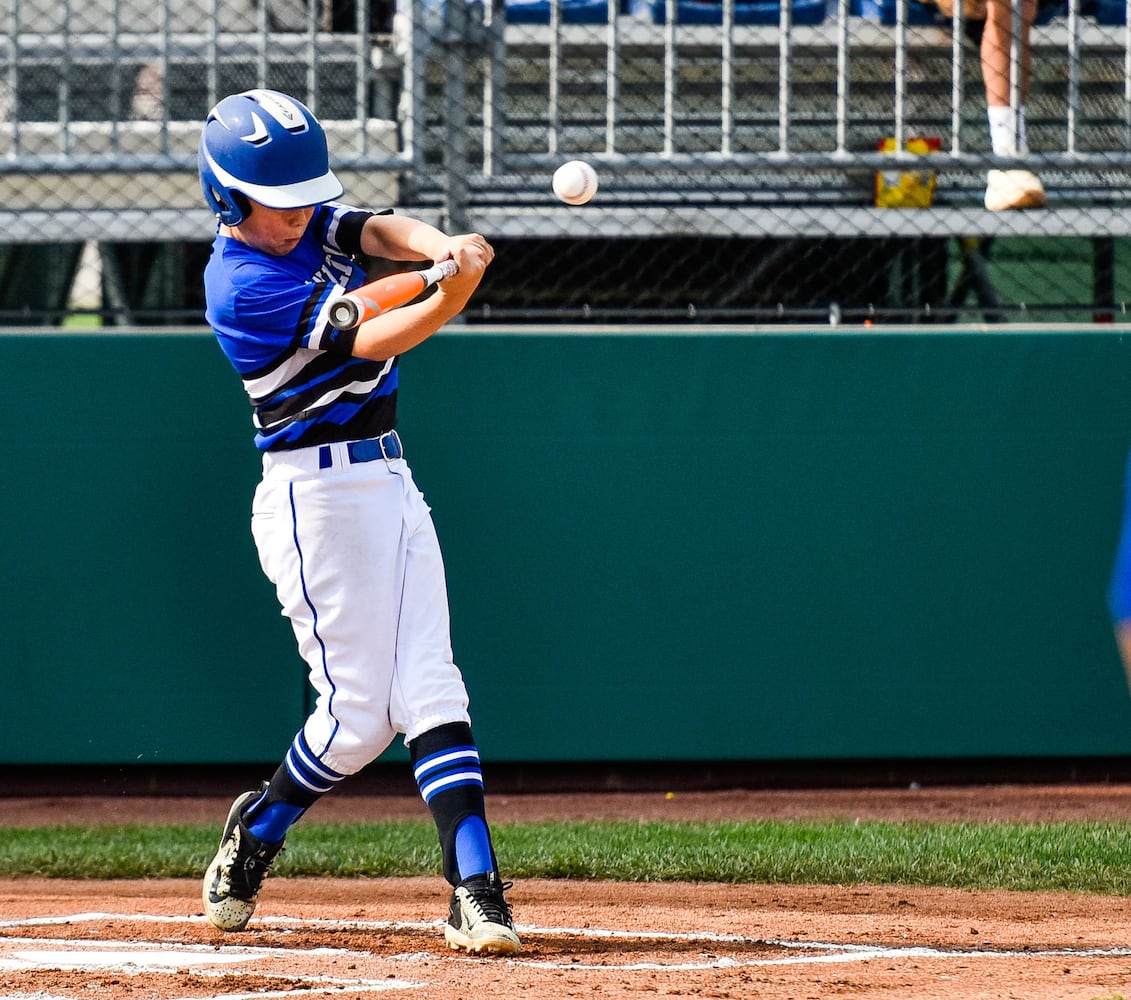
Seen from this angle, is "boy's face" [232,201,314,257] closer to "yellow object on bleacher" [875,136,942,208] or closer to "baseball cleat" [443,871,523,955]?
"baseball cleat" [443,871,523,955]

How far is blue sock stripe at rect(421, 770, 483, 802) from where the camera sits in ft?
10.9

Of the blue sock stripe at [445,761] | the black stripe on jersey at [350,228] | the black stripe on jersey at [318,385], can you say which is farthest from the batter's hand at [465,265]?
the blue sock stripe at [445,761]

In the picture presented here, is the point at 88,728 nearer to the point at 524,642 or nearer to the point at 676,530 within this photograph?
the point at 524,642

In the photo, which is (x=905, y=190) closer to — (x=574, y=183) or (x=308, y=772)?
(x=574, y=183)

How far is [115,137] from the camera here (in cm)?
558

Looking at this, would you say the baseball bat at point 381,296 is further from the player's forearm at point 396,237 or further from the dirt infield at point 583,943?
the dirt infield at point 583,943

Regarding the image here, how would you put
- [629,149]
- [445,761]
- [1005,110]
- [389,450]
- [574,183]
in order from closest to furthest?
[445,761] < [389,450] < [574,183] < [1005,110] < [629,149]

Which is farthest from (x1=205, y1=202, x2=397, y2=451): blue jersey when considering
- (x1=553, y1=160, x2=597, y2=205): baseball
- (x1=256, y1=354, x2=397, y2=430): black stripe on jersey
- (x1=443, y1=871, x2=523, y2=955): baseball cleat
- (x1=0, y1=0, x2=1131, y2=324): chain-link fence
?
(x1=0, y1=0, x2=1131, y2=324): chain-link fence

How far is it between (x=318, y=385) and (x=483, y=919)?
4.10 feet

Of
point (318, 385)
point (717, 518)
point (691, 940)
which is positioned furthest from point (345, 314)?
point (717, 518)

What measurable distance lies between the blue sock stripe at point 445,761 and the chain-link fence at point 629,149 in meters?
2.60

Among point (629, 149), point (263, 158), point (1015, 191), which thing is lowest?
point (1015, 191)

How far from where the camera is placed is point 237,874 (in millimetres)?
3518

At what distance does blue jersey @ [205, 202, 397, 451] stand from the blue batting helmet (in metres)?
0.15
